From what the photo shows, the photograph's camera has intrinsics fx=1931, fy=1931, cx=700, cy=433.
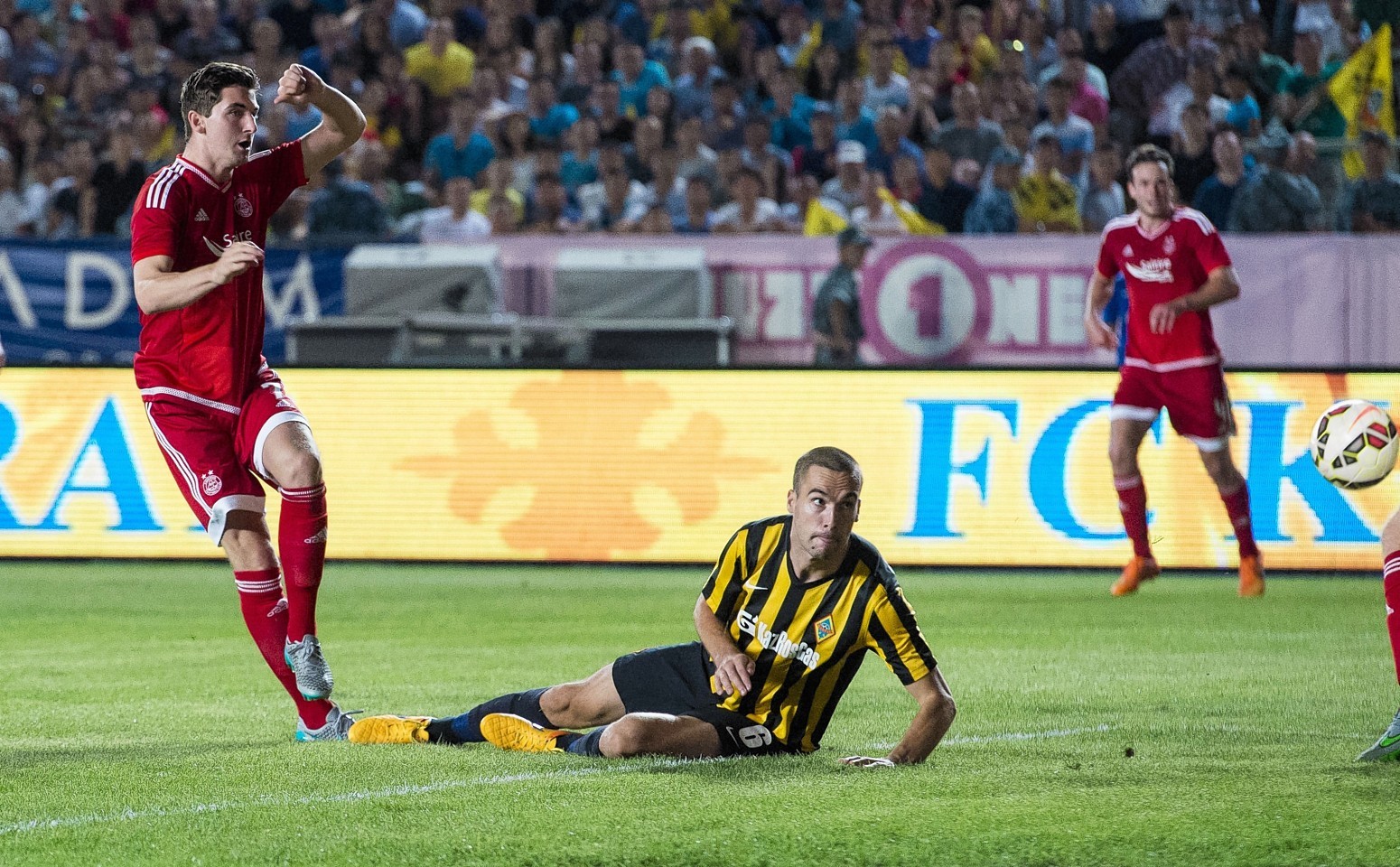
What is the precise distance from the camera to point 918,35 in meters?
18.0

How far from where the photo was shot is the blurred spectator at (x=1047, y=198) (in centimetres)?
1580

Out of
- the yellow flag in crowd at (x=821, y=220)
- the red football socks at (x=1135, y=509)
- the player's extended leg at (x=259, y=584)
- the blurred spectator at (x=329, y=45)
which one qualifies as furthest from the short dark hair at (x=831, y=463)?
the blurred spectator at (x=329, y=45)

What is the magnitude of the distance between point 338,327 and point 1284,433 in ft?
23.7

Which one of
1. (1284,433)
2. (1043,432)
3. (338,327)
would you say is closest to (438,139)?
(338,327)

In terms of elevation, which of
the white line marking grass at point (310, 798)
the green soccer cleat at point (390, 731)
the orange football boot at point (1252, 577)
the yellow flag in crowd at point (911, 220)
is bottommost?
the orange football boot at point (1252, 577)

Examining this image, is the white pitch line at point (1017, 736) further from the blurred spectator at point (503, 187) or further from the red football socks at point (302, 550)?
the blurred spectator at point (503, 187)

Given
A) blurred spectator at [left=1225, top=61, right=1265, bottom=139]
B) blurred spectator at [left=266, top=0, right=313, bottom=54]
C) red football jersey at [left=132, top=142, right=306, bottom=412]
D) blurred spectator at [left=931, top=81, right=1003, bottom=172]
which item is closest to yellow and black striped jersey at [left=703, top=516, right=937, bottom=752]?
red football jersey at [left=132, top=142, right=306, bottom=412]

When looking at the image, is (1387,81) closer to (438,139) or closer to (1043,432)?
(1043,432)

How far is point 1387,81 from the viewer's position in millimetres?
15969

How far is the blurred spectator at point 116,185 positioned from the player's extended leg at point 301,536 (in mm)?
11160

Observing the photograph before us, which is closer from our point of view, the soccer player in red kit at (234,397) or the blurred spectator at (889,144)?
the soccer player in red kit at (234,397)

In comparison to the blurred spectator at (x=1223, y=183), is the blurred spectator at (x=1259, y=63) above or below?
above

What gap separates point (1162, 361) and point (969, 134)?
6.13 m

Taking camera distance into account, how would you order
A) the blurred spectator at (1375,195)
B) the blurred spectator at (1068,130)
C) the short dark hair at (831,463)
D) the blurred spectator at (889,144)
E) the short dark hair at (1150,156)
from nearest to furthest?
the short dark hair at (831,463)
the short dark hair at (1150,156)
the blurred spectator at (1375,195)
the blurred spectator at (1068,130)
the blurred spectator at (889,144)
